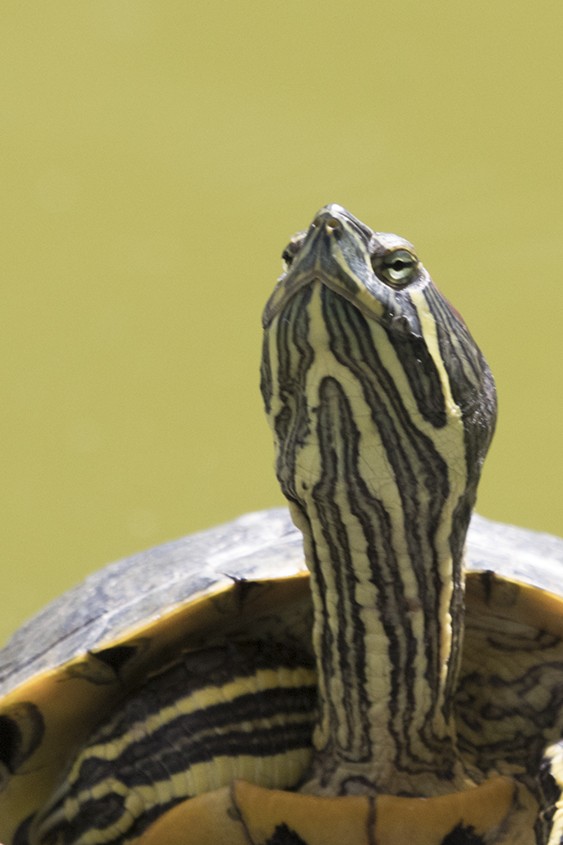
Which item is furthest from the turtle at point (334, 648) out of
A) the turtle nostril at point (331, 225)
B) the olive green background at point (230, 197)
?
the olive green background at point (230, 197)

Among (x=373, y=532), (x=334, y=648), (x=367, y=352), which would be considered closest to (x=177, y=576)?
(x=334, y=648)

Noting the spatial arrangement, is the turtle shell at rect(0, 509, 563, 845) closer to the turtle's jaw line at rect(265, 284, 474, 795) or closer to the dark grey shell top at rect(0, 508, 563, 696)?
the dark grey shell top at rect(0, 508, 563, 696)

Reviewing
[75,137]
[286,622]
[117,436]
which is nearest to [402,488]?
[286,622]

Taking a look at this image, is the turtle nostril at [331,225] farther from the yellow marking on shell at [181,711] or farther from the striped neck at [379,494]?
the yellow marking on shell at [181,711]

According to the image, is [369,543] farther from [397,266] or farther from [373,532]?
[397,266]

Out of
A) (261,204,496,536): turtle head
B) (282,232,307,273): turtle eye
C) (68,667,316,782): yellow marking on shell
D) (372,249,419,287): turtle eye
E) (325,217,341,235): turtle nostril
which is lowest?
(68,667,316,782): yellow marking on shell

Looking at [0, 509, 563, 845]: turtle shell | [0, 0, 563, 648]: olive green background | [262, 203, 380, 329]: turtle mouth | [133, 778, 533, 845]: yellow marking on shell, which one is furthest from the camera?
[0, 0, 563, 648]: olive green background

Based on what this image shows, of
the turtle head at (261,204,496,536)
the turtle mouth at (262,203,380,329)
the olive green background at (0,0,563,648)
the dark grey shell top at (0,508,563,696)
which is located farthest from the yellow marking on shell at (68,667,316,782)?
the olive green background at (0,0,563,648)

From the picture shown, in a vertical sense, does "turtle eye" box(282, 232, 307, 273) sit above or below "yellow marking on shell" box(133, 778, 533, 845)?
above
